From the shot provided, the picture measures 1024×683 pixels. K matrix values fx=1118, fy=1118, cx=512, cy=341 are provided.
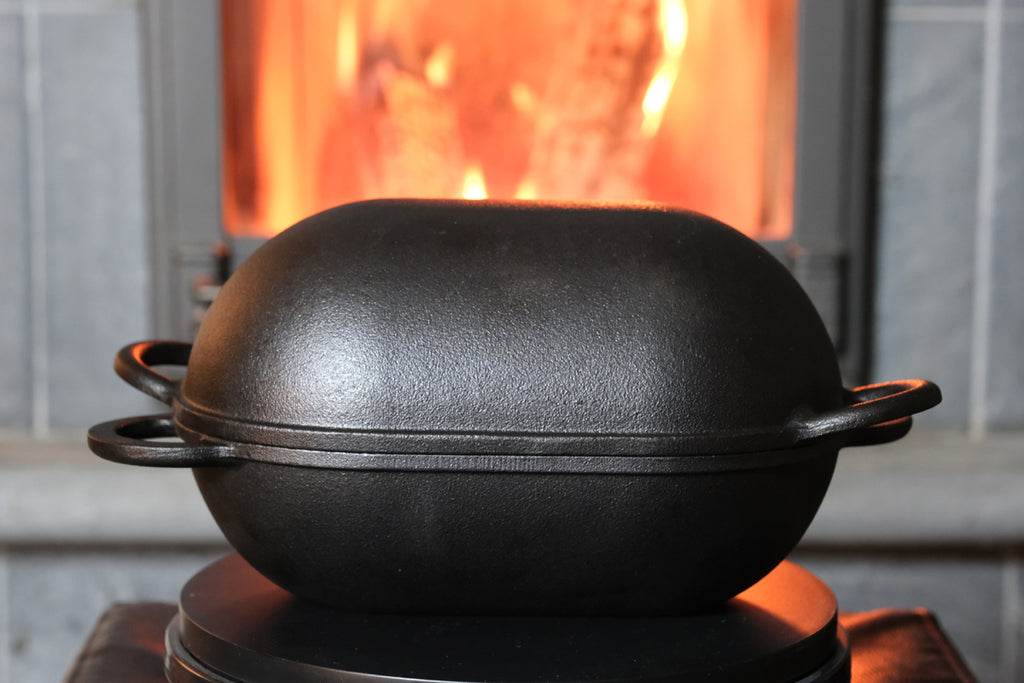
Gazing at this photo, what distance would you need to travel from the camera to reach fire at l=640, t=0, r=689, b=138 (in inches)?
55.4

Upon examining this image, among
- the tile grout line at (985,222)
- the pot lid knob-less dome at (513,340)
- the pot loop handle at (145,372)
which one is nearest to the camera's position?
the pot lid knob-less dome at (513,340)

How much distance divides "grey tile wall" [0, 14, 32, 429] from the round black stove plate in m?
0.88

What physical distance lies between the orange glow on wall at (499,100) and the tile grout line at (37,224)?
0.22 meters

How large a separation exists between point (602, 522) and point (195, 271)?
36.8 inches

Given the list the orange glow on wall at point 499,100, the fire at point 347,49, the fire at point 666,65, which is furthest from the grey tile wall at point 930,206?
the fire at point 347,49

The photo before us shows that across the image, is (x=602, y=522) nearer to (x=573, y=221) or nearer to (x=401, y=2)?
(x=573, y=221)

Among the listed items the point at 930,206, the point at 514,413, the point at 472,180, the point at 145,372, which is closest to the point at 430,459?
the point at 514,413

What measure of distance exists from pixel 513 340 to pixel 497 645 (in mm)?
150

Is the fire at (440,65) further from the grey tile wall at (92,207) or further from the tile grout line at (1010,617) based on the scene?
the tile grout line at (1010,617)

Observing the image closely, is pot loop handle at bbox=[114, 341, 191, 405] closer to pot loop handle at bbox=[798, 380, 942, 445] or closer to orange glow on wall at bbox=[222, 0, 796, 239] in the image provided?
pot loop handle at bbox=[798, 380, 942, 445]

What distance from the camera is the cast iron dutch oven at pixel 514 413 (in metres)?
0.52

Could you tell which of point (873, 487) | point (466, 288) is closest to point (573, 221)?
point (466, 288)

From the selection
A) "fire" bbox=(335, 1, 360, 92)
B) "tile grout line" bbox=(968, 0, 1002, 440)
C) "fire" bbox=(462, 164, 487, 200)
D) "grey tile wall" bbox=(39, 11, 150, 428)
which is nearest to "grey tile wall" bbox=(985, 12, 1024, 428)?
"tile grout line" bbox=(968, 0, 1002, 440)

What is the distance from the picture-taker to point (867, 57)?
53.6 inches
